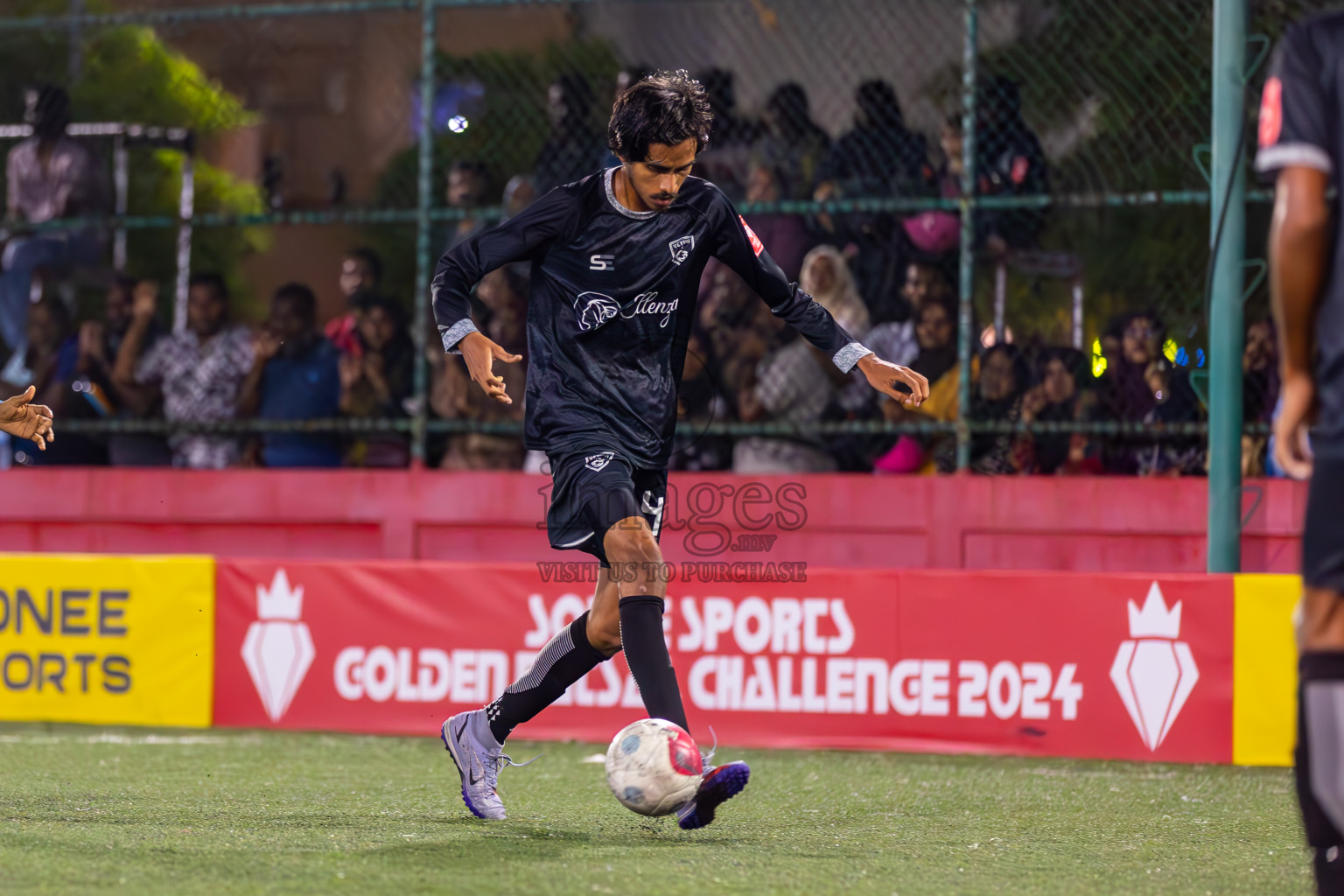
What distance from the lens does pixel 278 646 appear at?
25.2 ft

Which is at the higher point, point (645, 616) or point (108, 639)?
point (645, 616)

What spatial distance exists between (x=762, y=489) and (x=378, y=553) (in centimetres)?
216

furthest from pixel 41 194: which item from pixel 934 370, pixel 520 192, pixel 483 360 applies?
pixel 483 360

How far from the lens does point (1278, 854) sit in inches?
175

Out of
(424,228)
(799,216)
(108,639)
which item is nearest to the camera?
(108,639)

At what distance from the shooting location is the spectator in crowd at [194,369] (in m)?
9.54

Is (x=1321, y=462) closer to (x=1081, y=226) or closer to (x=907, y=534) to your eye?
(x=907, y=534)

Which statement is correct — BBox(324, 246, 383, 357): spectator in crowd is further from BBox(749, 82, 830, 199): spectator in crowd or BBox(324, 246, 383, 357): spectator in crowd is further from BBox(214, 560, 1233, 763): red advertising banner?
BBox(749, 82, 830, 199): spectator in crowd

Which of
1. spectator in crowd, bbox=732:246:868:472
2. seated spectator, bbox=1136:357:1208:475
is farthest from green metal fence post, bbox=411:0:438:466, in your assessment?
seated spectator, bbox=1136:357:1208:475

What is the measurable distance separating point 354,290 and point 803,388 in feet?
9.40

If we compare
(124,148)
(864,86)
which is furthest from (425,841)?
(124,148)

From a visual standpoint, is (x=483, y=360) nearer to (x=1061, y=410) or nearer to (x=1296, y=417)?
(x=1296, y=417)

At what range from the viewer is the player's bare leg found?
4391 millimetres

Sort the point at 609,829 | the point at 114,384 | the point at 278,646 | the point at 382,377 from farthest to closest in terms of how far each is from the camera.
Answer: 1. the point at 114,384
2. the point at 382,377
3. the point at 278,646
4. the point at 609,829
